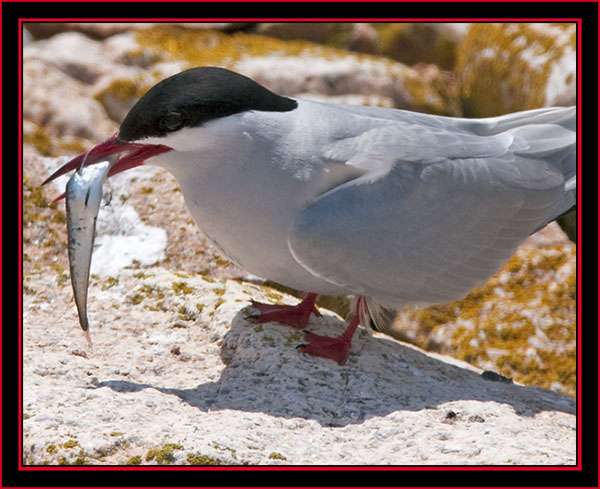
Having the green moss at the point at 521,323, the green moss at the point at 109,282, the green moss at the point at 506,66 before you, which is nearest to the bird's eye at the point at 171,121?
the green moss at the point at 109,282

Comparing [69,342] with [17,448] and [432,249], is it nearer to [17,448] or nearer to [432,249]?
[17,448]

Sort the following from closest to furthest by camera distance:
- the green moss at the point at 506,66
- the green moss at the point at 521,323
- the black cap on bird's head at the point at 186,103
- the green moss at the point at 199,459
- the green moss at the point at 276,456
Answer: the green moss at the point at 199,459 → the green moss at the point at 276,456 → the black cap on bird's head at the point at 186,103 → the green moss at the point at 521,323 → the green moss at the point at 506,66

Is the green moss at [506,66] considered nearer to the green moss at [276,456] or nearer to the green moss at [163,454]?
the green moss at [276,456]

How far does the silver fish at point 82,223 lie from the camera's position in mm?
4664

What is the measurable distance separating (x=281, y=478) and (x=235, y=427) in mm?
449

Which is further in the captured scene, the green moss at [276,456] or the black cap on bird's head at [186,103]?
the black cap on bird's head at [186,103]

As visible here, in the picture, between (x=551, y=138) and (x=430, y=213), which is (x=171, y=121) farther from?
(x=551, y=138)

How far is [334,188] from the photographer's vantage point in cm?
498

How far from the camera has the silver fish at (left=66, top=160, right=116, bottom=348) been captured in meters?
4.66

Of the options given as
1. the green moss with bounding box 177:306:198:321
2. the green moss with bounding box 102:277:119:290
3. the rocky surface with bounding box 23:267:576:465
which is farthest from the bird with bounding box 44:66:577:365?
the green moss with bounding box 102:277:119:290

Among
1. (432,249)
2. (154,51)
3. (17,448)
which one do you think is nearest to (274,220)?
(432,249)

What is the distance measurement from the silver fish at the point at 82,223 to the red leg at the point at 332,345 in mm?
1313

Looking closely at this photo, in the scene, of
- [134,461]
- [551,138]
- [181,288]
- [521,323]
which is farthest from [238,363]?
[521,323]

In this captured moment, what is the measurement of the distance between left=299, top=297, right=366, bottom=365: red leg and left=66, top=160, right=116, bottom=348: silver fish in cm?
131
